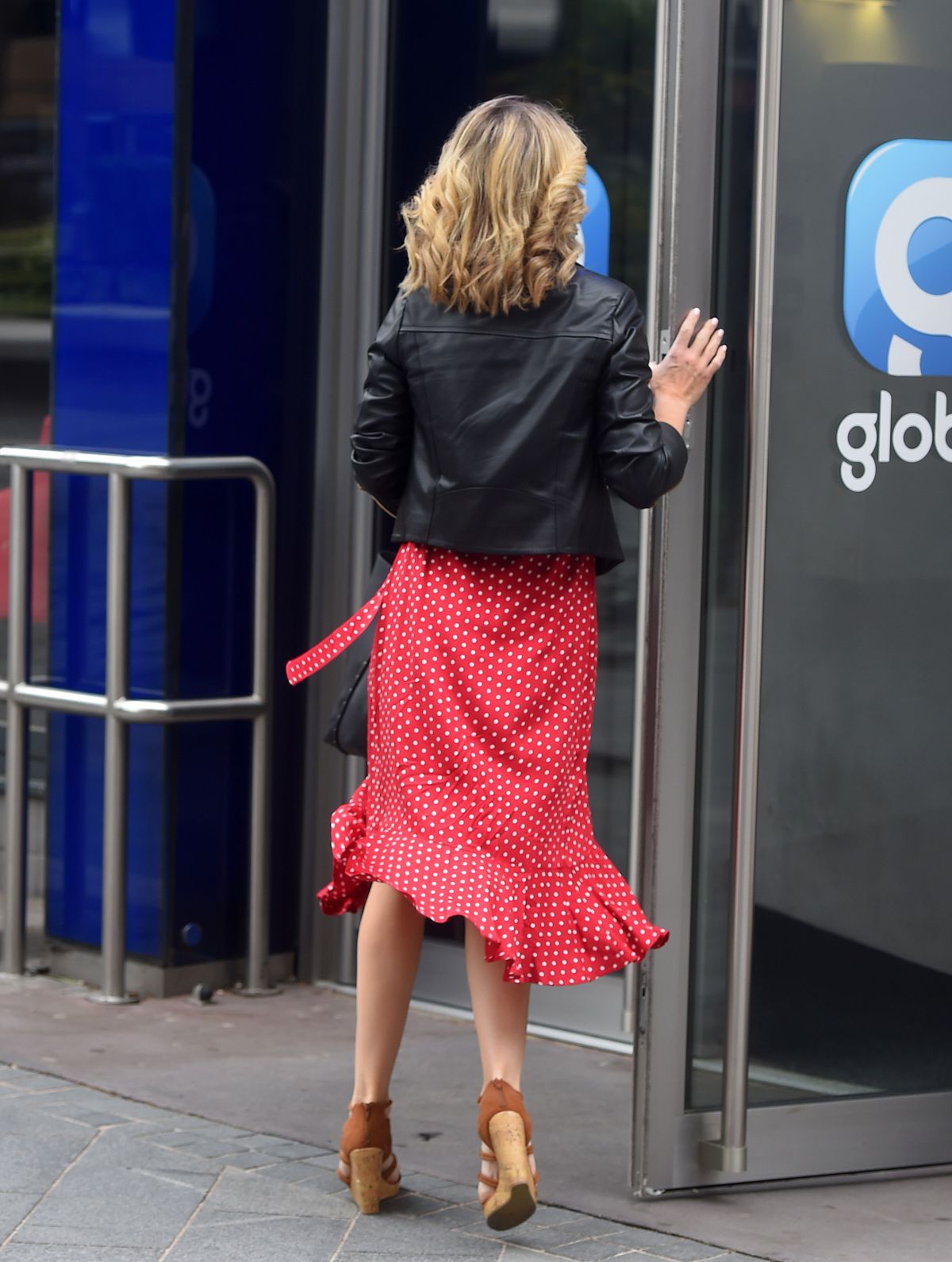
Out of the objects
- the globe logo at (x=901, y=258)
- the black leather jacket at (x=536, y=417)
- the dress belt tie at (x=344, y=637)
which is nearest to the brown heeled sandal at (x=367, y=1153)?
the dress belt tie at (x=344, y=637)

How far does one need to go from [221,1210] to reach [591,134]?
8.38ft

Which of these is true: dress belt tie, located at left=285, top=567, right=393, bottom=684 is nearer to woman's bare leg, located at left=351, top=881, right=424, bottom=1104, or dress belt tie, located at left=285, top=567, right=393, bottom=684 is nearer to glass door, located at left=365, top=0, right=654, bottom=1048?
woman's bare leg, located at left=351, top=881, right=424, bottom=1104

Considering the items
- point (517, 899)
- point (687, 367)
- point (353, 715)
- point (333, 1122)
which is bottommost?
point (333, 1122)

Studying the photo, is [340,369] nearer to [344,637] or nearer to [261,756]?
[261,756]

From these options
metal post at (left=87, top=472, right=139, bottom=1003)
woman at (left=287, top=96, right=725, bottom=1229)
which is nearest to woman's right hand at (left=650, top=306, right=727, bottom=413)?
woman at (left=287, top=96, right=725, bottom=1229)

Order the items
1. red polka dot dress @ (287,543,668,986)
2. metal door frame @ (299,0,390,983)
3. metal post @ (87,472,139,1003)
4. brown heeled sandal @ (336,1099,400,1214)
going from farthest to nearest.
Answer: metal door frame @ (299,0,390,983)
metal post @ (87,472,139,1003)
brown heeled sandal @ (336,1099,400,1214)
red polka dot dress @ (287,543,668,986)

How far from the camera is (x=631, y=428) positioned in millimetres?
3545

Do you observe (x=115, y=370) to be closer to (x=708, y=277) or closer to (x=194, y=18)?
(x=194, y=18)

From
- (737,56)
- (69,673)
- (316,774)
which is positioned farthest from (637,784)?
(737,56)

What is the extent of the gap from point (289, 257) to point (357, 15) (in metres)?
0.60

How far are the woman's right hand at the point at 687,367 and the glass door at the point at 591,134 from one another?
1327 mm

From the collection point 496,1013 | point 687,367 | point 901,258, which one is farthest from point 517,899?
point 901,258

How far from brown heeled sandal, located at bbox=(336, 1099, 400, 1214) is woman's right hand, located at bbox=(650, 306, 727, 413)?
127cm

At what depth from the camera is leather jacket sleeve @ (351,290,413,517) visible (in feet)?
12.0
